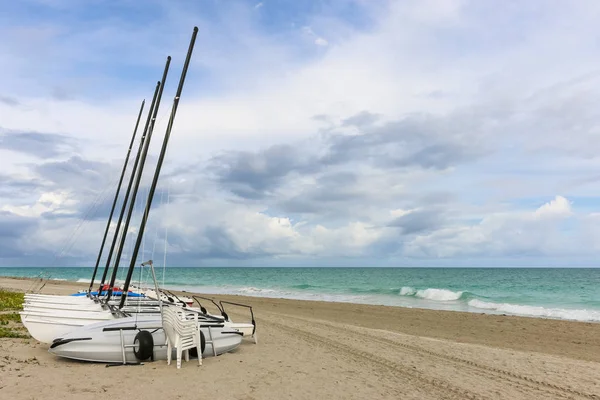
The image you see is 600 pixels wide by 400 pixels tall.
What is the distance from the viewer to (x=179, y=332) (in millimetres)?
9844

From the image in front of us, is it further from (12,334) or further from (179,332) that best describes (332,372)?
(12,334)

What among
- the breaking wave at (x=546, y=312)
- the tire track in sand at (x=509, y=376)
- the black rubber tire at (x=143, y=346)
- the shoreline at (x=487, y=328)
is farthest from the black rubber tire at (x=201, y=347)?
the breaking wave at (x=546, y=312)

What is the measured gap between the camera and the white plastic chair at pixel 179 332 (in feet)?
32.1

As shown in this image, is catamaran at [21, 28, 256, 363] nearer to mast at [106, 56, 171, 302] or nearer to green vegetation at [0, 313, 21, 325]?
mast at [106, 56, 171, 302]

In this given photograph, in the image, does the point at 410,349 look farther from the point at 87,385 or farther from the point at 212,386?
the point at 87,385

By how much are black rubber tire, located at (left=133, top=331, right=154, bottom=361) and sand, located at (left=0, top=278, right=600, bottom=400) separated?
240mm

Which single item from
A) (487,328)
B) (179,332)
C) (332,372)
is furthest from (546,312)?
(179,332)

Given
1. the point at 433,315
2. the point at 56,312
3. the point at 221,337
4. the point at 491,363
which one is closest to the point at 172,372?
the point at 221,337

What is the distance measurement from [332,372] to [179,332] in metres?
3.37

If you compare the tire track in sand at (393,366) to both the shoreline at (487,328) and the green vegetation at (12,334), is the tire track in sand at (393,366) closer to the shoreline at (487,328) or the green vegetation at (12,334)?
the shoreline at (487,328)

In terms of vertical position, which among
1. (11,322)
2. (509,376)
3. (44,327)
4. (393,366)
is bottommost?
(11,322)

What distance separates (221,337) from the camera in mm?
11508

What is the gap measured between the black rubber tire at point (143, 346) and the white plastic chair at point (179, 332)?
1.25 ft

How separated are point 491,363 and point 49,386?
984 centimetres
